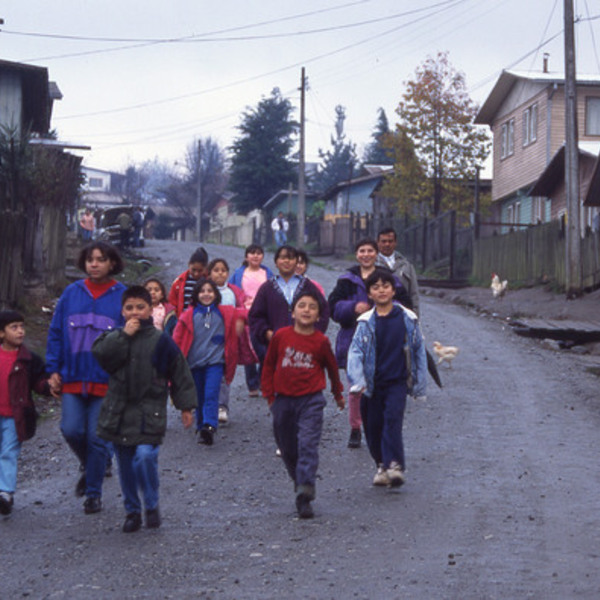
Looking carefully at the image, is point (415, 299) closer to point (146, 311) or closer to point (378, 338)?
point (378, 338)

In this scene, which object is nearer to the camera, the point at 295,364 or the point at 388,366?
the point at 295,364

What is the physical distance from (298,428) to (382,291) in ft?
4.13

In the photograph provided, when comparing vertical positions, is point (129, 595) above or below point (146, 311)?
below

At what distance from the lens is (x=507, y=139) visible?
4503 centimetres

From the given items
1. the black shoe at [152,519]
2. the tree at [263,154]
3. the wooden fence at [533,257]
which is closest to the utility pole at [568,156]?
the wooden fence at [533,257]

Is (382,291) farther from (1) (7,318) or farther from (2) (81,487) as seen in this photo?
(1) (7,318)

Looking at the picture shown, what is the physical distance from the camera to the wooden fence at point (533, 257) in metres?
26.8

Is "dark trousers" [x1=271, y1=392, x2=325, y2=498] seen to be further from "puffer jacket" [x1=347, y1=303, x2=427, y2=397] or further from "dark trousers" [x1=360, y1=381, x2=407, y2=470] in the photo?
"dark trousers" [x1=360, y1=381, x2=407, y2=470]

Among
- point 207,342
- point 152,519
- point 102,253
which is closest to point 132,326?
point 102,253

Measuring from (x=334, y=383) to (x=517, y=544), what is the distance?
6.51 feet

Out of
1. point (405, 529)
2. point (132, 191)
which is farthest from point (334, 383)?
point (132, 191)

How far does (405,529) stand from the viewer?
7.37 meters

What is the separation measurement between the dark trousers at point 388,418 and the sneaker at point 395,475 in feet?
0.12

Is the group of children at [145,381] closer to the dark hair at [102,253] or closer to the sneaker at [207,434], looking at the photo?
the dark hair at [102,253]
